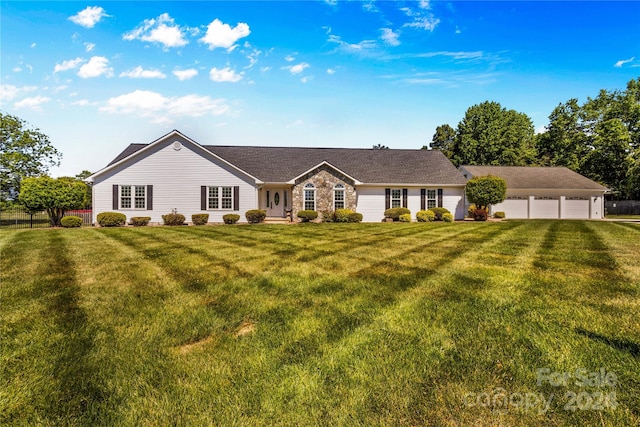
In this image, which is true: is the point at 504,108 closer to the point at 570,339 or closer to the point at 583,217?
the point at 583,217

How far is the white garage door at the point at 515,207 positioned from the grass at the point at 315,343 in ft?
85.4

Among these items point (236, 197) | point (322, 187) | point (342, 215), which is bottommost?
point (342, 215)

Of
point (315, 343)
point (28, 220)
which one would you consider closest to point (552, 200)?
point (315, 343)

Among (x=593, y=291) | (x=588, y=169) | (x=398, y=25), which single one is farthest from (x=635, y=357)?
(x=588, y=169)

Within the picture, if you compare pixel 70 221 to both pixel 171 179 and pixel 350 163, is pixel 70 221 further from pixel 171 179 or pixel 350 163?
pixel 350 163

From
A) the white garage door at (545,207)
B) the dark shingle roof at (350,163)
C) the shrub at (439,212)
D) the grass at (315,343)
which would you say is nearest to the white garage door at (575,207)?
the white garage door at (545,207)

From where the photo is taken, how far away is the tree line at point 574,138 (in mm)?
38938

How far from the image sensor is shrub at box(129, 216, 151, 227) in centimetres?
2102

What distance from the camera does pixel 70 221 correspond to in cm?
1989

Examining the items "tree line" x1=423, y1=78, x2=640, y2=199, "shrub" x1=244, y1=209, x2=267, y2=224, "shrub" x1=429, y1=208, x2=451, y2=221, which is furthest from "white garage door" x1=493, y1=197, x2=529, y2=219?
"shrub" x1=244, y1=209, x2=267, y2=224

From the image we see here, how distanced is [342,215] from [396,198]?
5380 mm

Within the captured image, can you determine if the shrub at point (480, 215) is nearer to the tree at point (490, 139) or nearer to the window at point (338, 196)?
the window at point (338, 196)

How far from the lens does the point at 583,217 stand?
31.3m

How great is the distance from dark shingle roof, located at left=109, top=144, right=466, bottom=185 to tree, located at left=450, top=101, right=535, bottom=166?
67.1ft
